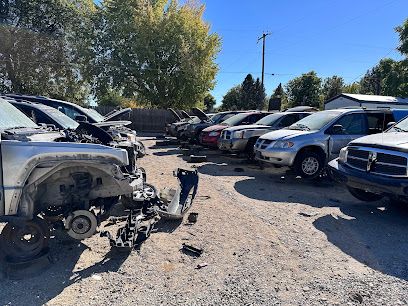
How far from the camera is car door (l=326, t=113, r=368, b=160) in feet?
27.6

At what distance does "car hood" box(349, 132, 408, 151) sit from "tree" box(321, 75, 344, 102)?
51.0 metres

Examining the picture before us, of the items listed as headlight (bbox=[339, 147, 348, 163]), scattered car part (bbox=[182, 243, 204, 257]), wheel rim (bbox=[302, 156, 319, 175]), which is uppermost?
headlight (bbox=[339, 147, 348, 163])

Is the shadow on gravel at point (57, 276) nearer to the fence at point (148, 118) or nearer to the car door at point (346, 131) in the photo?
the car door at point (346, 131)

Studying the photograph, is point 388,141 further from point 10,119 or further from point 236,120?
point 236,120

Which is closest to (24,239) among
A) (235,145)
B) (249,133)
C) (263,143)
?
(263,143)

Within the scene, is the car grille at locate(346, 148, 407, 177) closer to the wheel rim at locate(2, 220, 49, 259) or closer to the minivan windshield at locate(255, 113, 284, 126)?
the wheel rim at locate(2, 220, 49, 259)

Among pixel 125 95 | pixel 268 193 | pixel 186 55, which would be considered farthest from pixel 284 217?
pixel 125 95

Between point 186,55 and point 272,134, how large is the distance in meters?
20.8

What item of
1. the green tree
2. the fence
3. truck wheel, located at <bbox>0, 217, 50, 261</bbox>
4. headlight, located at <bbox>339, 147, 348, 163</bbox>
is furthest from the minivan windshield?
the green tree

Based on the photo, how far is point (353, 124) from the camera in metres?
8.66

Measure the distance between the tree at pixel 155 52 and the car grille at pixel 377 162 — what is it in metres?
23.7

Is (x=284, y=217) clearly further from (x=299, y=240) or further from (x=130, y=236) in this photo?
(x=130, y=236)

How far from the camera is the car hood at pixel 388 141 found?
5.40 m

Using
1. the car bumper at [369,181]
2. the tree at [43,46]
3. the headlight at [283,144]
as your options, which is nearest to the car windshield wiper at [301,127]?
the headlight at [283,144]
